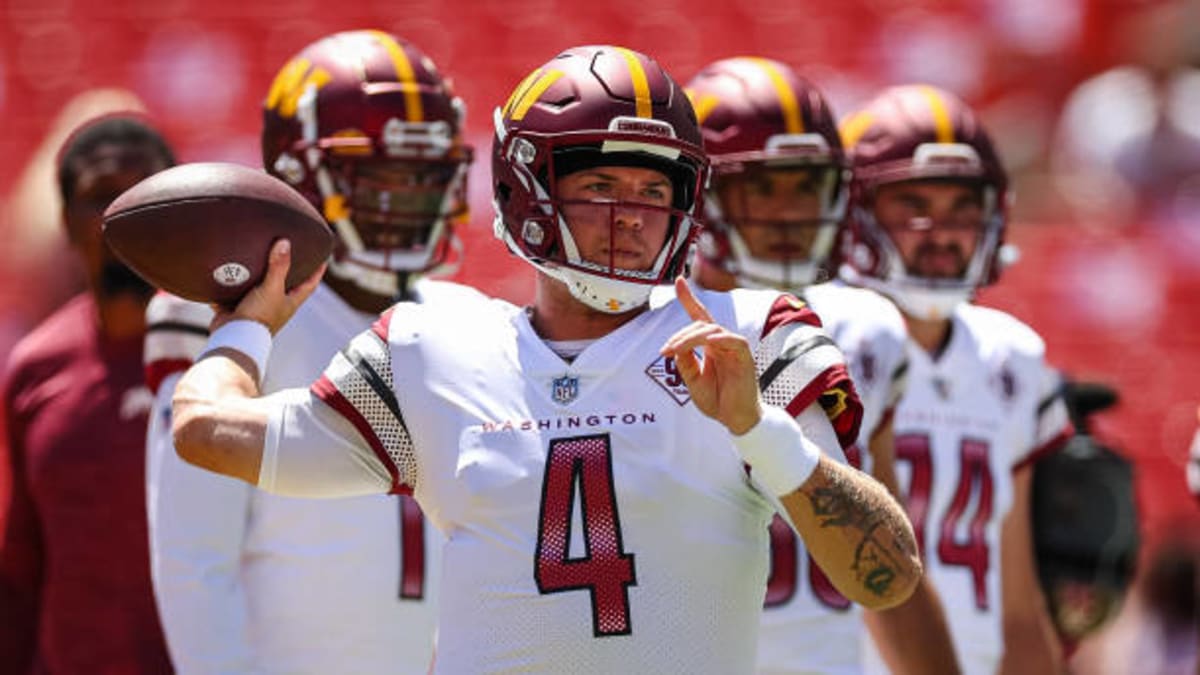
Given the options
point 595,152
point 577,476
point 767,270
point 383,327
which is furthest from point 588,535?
point 767,270

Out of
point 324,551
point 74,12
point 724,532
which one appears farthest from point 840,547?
Result: point 74,12

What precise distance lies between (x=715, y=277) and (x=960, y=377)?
2.52 feet

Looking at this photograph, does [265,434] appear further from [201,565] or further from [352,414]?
[201,565]

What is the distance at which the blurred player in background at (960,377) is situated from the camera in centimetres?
504

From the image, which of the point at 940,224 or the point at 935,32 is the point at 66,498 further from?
the point at 935,32

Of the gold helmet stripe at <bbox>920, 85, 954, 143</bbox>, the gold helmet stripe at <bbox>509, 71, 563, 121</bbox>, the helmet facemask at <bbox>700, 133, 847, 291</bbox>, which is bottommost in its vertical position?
the gold helmet stripe at <bbox>920, 85, 954, 143</bbox>

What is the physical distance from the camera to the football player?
2787 mm

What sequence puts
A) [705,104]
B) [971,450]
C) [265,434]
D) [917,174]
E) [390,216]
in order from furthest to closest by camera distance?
[917,174], [971,450], [705,104], [390,216], [265,434]

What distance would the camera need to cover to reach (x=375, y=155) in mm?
4230

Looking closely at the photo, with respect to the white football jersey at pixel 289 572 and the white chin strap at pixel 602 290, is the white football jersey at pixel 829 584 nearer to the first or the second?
the white football jersey at pixel 289 572

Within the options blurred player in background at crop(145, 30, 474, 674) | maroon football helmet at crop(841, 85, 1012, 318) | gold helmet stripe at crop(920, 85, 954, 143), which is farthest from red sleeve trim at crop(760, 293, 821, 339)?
gold helmet stripe at crop(920, 85, 954, 143)

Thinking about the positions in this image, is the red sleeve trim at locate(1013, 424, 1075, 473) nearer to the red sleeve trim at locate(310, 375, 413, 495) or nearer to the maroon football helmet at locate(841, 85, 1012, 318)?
the maroon football helmet at locate(841, 85, 1012, 318)

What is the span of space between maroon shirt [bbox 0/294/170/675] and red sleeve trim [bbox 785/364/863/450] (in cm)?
234

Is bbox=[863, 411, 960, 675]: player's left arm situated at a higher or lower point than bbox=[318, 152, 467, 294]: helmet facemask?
lower
